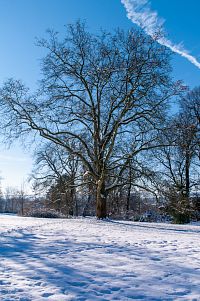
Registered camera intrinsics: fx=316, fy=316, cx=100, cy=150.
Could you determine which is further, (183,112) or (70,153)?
(183,112)

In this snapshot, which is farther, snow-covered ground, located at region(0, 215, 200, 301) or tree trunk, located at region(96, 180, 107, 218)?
tree trunk, located at region(96, 180, 107, 218)

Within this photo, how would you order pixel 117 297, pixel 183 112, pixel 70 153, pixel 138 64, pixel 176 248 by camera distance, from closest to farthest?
pixel 117 297, pixel 176 248, pixel 138 64, pixel 70 153, pixel 183 112

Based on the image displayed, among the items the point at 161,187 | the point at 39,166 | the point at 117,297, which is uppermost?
the point at 39,166

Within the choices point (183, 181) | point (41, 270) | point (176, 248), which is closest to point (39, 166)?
point (183, 181)

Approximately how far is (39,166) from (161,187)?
9117 mm

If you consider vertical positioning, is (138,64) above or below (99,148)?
above

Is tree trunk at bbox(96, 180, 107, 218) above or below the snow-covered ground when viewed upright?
above

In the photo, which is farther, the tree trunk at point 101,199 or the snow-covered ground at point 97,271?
the tree trunk at point 101,199

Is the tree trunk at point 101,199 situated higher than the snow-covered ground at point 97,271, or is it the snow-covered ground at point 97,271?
the tree trunk at point 101,199

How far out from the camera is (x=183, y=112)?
29.0 m

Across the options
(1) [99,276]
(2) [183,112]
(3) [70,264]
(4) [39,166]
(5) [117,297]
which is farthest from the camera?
(2) [183,112]

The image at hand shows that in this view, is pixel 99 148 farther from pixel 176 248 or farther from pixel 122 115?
pixel 176 248

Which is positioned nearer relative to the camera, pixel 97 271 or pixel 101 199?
pixel 97 271

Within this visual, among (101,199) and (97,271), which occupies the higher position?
(101,199)
